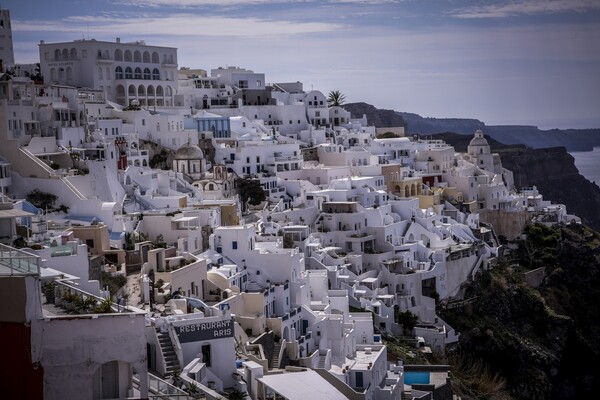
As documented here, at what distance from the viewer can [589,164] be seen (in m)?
78.8

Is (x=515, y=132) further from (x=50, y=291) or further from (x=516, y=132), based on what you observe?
(x=50, y=291)

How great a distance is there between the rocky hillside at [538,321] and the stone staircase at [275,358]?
7.33 m

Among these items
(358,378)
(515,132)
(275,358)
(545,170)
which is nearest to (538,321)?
(358,378)

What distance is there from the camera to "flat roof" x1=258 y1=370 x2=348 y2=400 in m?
15.8

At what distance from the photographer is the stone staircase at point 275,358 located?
64.6ft

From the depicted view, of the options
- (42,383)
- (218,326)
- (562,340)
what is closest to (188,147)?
(562,340)

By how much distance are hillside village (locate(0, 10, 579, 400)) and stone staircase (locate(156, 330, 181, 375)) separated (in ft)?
0.11

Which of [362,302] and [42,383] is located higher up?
[42,383]

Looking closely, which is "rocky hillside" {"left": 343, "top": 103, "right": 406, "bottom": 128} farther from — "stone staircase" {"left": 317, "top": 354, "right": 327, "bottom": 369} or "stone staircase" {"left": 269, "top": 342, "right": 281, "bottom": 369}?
"stone staircase" {"left": 269, "top": 342, "right": 281, "bottom": 369}

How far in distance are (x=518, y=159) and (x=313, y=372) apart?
48020 mm

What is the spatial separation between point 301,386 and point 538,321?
20225 millimetres

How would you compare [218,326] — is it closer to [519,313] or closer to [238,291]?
[238,291]

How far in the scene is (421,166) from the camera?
41.1m

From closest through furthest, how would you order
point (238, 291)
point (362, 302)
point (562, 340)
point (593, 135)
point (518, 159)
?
point (238, 291) → point (362, 302) → point (562, 340) → point (518, 159) → point (593, 135)
